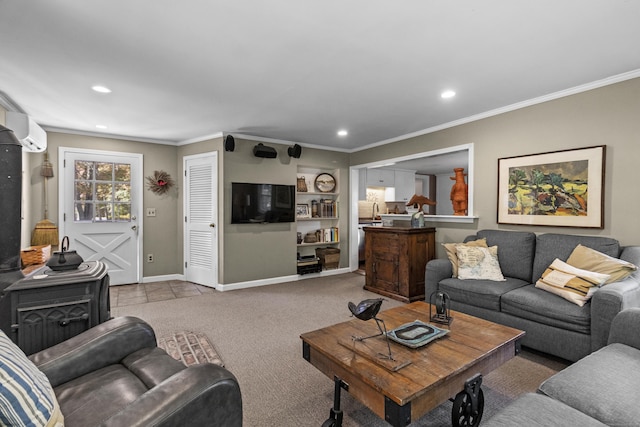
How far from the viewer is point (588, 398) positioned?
1312 millimetres

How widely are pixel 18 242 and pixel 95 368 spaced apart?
1272 mm

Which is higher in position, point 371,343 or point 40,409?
point 40,409

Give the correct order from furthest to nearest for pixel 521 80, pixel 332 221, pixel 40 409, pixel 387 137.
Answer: pixel 332 221 < pixel 387 137 < pixel 521 80 < pixel 40 409

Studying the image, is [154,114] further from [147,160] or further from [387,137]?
[387,137]

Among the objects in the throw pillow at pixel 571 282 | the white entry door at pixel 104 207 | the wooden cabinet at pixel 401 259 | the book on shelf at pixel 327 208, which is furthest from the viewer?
the book on shelf at pixel 327 208

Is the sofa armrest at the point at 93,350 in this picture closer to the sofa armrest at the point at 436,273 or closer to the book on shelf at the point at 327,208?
the sofa armrest at the point at 436,273

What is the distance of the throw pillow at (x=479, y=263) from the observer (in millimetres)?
3186

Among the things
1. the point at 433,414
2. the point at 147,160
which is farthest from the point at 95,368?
the point at 147,160

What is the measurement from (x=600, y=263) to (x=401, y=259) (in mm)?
2061

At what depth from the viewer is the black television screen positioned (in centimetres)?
479

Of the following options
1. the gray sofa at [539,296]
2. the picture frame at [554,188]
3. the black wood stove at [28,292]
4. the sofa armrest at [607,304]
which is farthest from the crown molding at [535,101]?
the black wood stove at [28,292]

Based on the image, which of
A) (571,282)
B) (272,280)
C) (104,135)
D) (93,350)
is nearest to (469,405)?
(571,282)

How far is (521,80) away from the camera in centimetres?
284

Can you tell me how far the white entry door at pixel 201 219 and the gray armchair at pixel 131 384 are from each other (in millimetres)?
3261
